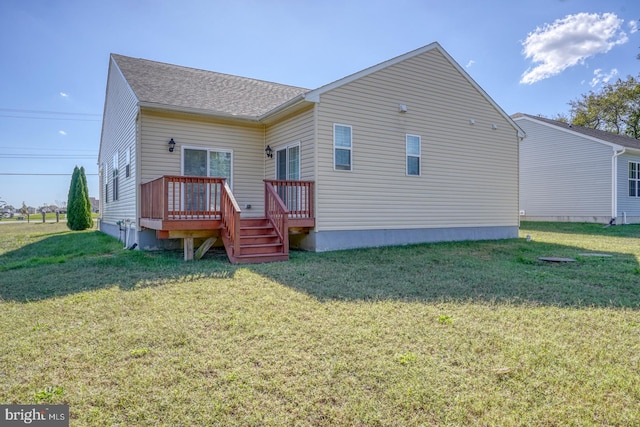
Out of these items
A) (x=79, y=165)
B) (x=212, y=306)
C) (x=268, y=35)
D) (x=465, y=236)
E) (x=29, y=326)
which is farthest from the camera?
(x=79, y=165)

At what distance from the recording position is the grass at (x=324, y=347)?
2.27 m

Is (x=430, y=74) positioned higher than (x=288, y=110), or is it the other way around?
(x=430, y=74)

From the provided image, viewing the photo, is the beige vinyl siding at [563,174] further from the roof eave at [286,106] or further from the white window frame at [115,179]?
the white window frame at [115,179]

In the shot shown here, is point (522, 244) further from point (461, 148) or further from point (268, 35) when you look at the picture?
point (268, 35)

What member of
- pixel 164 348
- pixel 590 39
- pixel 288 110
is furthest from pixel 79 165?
pixel 590 39

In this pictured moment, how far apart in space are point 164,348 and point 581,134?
67.0 feet

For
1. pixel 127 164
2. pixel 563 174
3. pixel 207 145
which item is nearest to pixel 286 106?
pixel 207 145

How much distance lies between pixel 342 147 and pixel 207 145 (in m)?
3.64

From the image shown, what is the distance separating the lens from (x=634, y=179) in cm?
1741

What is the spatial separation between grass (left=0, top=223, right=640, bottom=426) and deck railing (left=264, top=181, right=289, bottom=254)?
5.20 feet

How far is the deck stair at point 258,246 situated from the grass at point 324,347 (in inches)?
43.8

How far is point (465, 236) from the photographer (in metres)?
11.1

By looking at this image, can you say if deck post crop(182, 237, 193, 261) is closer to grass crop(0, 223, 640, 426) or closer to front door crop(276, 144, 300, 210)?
grass crop(0, 223, 640, 426)

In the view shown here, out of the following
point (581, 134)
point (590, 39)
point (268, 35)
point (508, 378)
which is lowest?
point (508, 378)
